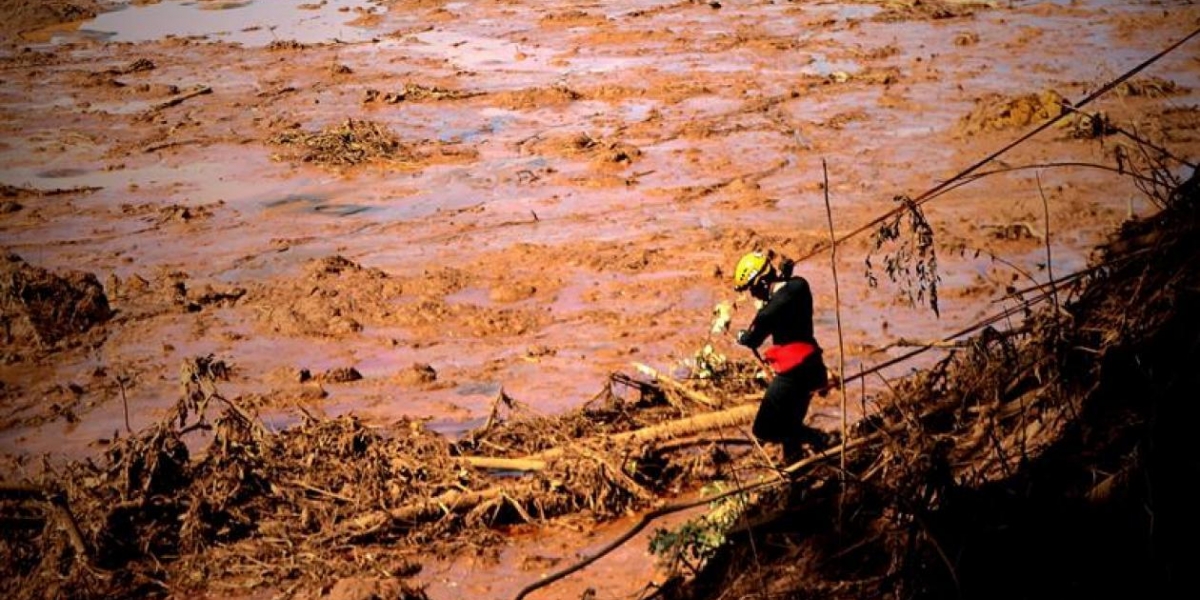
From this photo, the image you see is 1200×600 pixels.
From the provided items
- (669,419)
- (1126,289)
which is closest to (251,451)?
(669,419)

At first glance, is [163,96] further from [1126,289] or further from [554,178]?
[1126,289]

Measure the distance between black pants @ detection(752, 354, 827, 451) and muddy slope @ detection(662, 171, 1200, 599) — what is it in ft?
6.29

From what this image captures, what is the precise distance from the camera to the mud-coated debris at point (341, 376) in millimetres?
8977

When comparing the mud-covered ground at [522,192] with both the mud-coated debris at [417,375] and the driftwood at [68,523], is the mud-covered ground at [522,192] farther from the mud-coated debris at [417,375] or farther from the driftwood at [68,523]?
the driftwood at [68,523]

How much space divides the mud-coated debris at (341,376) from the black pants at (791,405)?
4014 millimetres

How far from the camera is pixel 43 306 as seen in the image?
1002 cm

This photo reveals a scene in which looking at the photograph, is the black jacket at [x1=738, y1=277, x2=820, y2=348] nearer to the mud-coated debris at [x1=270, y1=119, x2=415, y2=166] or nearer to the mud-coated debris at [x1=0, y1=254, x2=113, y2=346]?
the mud-coated debris at [x1=0, y1=254, x2=113, y2=346]

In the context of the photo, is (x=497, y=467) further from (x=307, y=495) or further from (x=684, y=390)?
(x=684, y=390)

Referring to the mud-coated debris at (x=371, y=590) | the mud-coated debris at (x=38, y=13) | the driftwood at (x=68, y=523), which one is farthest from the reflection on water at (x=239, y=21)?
the mud-coated debris at (x=371, y=590)

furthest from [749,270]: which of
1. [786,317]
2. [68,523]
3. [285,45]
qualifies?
[285,45]

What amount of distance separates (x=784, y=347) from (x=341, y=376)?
4310mm

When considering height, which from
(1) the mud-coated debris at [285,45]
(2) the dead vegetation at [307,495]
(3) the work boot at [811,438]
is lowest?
(2) the dead vegetation at [307,495]

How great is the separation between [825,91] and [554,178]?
5496 millimetres

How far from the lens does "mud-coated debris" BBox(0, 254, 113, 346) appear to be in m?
9.91
